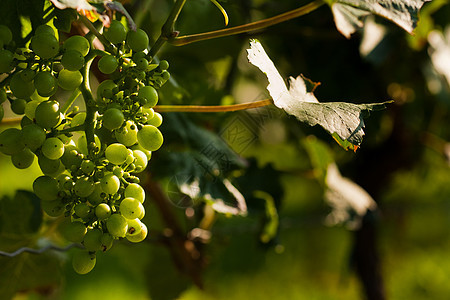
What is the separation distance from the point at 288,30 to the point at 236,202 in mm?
557

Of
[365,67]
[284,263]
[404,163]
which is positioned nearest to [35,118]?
[365,67]

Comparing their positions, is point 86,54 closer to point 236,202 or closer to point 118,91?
point 118,91

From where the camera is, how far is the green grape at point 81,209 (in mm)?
400

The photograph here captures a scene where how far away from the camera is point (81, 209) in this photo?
0.40 m

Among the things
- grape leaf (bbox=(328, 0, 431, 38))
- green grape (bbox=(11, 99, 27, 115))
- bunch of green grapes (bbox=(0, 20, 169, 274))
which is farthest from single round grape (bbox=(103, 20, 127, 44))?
grape leaf (bbox=(328, 0, 431, 38))

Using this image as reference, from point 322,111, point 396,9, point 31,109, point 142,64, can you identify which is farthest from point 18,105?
point 396,9

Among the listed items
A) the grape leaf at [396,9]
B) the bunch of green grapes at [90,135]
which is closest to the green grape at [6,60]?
the bunch of green grapes at [90,135]

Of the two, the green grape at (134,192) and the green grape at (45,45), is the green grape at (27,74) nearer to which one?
the green grape at (45,45)

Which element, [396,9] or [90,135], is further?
[396,9]

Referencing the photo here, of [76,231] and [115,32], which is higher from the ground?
[115,32]

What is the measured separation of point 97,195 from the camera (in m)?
0.41

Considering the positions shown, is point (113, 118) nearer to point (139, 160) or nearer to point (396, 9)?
point (139, 160)

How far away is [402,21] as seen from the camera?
54 cm

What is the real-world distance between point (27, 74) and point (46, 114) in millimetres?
38
